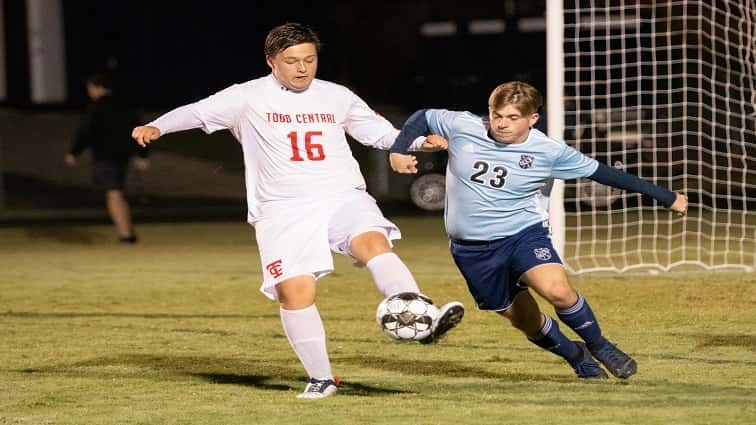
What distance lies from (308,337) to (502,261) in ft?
3.13

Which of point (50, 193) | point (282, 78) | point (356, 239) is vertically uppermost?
point (282, 78)

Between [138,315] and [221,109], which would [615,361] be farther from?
[138,315]

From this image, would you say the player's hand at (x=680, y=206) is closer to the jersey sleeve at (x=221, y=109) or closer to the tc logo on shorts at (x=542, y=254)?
the tc logo on shorts at (x=542, y=254)

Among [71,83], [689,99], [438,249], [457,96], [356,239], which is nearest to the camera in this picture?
[356,239]

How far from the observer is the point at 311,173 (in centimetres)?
644

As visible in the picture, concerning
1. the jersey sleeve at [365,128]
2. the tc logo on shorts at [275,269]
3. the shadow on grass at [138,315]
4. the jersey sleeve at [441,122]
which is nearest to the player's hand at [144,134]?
the tc logo on shorts at [275,269]

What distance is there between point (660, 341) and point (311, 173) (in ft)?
8.83

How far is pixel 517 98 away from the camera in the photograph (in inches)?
250

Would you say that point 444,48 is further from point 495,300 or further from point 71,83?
point 495,300

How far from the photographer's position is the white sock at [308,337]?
6.38 meters

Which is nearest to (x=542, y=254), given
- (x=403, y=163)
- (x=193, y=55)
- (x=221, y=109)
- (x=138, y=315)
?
(x=403, y=163)

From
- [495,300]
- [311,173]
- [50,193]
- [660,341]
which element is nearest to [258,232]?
[311,173]

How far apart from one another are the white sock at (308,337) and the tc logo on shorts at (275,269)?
18cm

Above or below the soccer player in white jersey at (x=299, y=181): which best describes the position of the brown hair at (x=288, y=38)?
above
